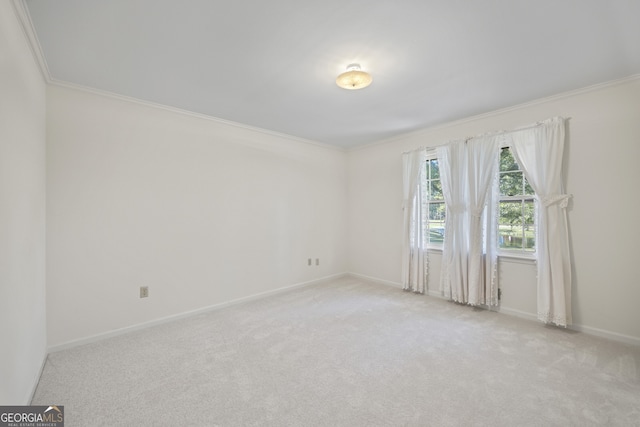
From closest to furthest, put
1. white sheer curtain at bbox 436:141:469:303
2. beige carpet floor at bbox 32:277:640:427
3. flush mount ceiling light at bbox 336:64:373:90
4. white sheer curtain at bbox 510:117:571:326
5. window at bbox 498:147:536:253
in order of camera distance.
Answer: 1. beige carpet floor at bbox 32:277:640:427
2. flush mount ceiling light at bbox 336:64:373:90
3. white sheer curtain at bbox 510:117:571:326
4. window at bbox 498:147:536:253
5. white sheer curtain at bbox 436:141:469:303

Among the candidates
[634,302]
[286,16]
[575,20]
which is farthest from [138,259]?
[634,302]

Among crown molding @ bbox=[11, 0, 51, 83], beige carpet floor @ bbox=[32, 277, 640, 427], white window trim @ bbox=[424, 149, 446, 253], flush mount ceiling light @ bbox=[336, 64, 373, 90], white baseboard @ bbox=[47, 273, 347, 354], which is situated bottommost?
beige carpet floor @ bbox=[32, 277, 640, 427]

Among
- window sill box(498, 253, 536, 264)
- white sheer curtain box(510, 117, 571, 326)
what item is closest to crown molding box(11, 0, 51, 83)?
white sheer curtain box(510, 117, 571, 326)

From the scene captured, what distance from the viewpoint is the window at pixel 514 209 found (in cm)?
316

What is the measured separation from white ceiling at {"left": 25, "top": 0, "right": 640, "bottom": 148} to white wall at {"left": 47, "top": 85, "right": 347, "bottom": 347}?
0.43 meters


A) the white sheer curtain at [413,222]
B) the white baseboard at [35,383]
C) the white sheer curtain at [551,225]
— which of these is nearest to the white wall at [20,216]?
the white baseboard at [35,383]

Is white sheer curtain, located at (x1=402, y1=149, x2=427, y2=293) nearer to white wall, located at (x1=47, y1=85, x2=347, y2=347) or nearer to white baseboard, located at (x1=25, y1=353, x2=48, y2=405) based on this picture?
white wall, located at (x1=47, y1=85, x2=347, y2=347)

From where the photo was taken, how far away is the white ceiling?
162cm

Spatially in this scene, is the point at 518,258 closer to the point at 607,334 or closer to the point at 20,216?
the point at 607,334

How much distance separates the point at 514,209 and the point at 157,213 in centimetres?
423

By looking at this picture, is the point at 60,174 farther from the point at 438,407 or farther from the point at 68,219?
the point at 438,407

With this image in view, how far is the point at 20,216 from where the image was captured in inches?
65.8

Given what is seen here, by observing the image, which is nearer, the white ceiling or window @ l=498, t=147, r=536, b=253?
the white ceiling

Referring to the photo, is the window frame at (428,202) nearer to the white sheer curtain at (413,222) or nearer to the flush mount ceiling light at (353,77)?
the white sheer curtain at (413,222)
